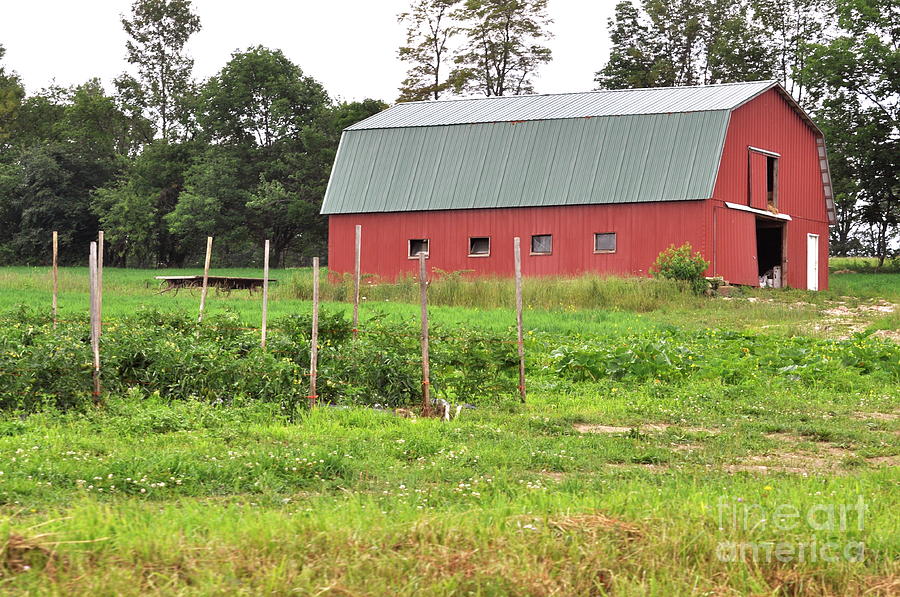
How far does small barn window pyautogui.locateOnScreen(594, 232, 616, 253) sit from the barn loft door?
4714 millimetres

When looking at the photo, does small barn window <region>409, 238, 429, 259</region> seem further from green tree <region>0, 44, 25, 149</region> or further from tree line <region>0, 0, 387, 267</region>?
green tree <region>0, 44, 25, 149</region>

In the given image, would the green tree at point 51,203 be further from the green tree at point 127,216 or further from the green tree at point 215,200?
the green tree at point 215,200

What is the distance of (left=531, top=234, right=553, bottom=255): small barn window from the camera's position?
3238 cm

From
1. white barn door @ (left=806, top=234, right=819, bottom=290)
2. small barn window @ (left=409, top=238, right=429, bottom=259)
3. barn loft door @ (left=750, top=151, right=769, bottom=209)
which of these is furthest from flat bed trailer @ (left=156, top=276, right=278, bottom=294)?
white barn door @ (left=806, top=234, right=819, bottom=290)

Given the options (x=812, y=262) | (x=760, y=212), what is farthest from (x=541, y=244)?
(x=812, y=262)

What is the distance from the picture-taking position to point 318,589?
484 centimetres

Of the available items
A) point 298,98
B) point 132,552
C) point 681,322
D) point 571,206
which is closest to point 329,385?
point 132,552

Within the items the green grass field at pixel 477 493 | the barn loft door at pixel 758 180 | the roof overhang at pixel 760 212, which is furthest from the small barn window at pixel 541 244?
the green grass field at pixel 477 493

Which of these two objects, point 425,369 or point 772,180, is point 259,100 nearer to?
point 772,180

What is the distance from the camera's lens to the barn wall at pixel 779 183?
31.4 metres

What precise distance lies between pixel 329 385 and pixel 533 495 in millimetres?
4790

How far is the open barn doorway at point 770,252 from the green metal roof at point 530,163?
4.78 m

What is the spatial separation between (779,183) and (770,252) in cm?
256

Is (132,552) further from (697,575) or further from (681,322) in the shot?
(681,322)
